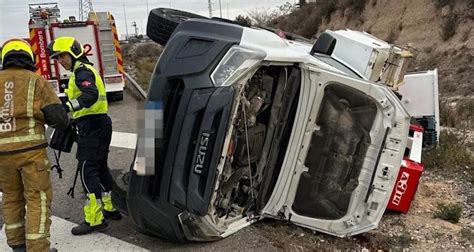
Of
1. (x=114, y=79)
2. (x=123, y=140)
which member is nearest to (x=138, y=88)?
(x=114, y=79)

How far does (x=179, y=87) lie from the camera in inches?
129

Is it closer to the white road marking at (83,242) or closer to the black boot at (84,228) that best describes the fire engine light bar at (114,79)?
the white road marking at (83,242)

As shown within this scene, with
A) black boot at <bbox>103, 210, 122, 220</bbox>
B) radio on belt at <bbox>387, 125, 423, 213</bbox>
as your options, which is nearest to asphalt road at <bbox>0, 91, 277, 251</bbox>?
black boot at <bbox>103, 210, 122, 220</bbox>

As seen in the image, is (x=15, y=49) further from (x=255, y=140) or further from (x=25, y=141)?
(x=255, y=140)

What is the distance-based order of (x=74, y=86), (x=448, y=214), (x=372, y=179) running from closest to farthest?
(x=372, y=179)
(x=74, y=86)
(x=448, y=214)

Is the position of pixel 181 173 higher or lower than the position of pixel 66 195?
higher

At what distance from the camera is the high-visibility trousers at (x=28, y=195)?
3.44 meters

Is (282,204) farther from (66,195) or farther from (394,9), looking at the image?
(394,9)

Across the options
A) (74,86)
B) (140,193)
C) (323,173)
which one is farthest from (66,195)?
(323,173)

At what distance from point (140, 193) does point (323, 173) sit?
153 centimetres

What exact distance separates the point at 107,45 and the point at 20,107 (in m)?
9.07

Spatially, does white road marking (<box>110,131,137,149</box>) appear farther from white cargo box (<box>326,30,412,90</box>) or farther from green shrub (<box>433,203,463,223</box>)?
green shrub (<box>433,203,463,223</box>)

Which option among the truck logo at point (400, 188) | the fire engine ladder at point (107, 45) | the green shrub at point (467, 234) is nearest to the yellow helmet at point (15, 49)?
the truck logo at point (400, 188)

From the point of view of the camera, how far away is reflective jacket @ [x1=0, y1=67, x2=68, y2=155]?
11.1ft
